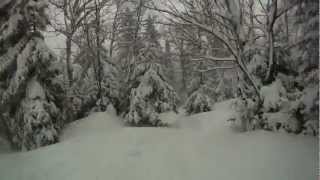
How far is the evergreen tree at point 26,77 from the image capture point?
10.1 m

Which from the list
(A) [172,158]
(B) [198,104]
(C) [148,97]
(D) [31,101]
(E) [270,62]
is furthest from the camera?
(B) [198,104]

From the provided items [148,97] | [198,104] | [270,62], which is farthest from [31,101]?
[198,104]

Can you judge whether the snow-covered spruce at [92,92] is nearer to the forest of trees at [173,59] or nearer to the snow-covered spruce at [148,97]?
the forest of trees at [173,59]

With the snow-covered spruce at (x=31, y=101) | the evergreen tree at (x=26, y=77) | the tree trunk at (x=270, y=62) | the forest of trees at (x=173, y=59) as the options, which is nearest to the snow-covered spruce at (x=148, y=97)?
the forest of trees at (x=173, y=59)

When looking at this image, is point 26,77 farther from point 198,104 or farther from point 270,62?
point 198,104

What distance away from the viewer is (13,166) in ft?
26.3

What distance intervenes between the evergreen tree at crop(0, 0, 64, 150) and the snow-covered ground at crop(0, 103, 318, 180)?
1.20 metres

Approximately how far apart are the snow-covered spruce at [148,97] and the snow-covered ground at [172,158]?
301cm

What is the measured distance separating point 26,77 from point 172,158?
18.9ft

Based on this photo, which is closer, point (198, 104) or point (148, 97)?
point (148, 97)

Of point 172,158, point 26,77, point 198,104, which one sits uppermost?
point 26,77

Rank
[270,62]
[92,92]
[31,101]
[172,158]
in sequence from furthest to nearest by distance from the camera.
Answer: [92,92], [31,101], [270,62], [172,158]

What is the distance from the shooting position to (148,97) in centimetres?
1318

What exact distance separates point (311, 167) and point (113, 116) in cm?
954
